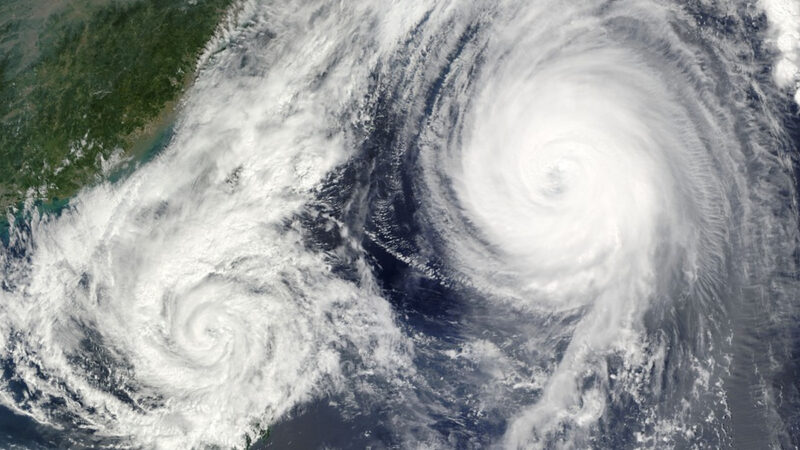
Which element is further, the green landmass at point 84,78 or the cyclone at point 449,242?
the green landmass at point 84,78

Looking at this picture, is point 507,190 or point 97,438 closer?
point 507,190

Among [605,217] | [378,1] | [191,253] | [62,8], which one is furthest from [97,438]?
[605,217]

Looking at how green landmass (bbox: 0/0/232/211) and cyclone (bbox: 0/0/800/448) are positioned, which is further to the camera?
green landmass (bbox: 0/0/232/211)

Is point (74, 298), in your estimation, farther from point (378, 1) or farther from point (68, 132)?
point (378, 1)

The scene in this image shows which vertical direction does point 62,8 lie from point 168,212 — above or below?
above
